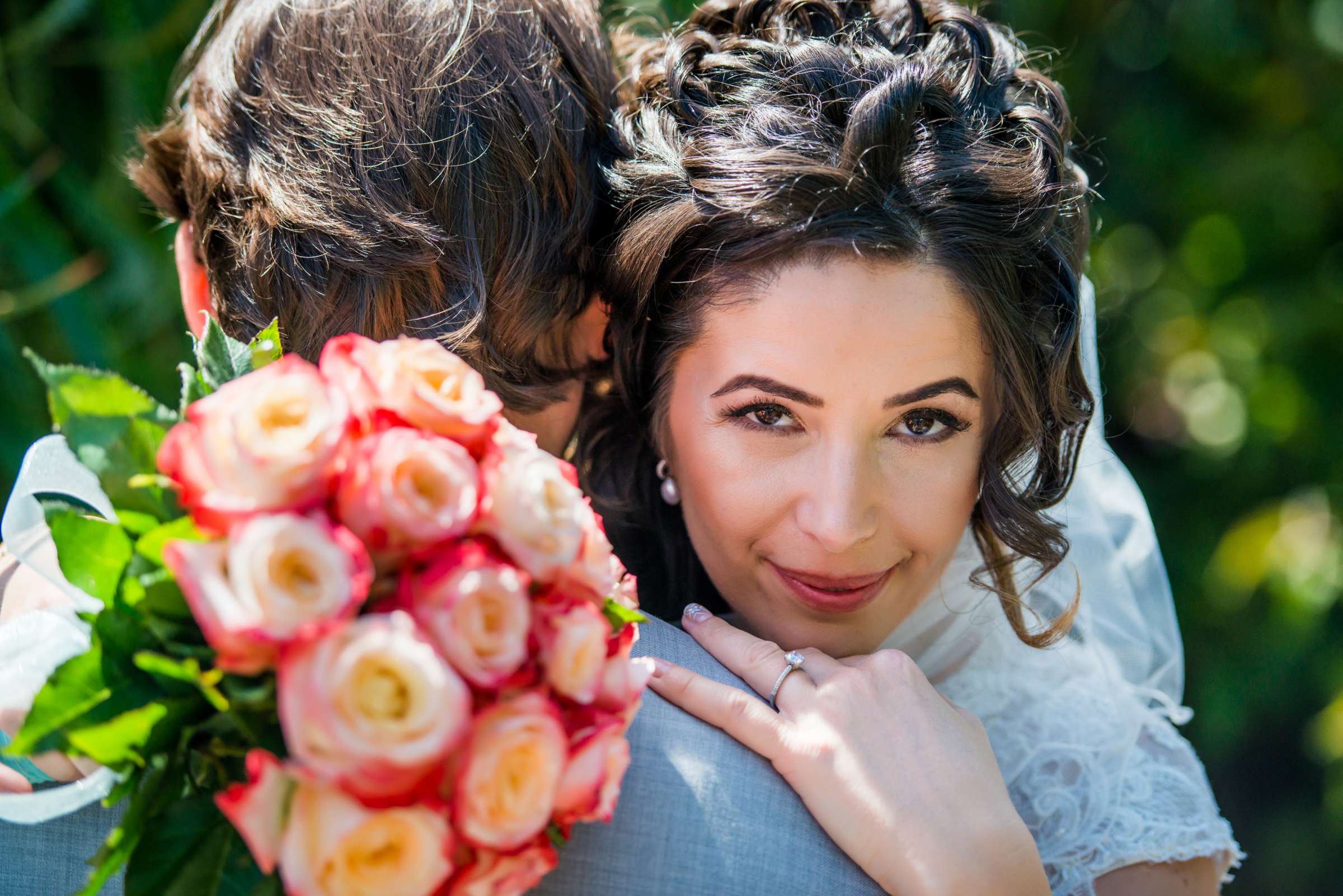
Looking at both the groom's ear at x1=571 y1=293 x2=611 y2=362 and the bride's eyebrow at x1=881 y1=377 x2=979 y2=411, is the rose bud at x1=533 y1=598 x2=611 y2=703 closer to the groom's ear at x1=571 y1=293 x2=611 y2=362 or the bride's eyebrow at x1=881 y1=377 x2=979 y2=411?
the bride's eyebrow at x1=881 y1=377 x2=979 y2=411

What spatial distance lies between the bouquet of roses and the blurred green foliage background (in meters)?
1.78

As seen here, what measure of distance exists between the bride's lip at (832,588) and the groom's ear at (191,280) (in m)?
0.95

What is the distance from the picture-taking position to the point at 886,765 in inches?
47.0

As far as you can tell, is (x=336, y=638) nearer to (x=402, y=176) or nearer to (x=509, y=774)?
(x=509, y=774)

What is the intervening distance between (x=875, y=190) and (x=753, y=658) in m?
0.63

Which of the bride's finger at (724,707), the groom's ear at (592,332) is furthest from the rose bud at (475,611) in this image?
the groom's ear at (592,332)

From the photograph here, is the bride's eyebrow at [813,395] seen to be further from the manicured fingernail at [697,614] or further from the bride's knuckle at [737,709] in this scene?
the bride's knuckle at [737,709]

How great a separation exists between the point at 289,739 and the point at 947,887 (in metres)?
0.68

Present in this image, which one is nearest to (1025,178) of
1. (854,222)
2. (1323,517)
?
(854,222)

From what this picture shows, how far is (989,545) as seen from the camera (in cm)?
178

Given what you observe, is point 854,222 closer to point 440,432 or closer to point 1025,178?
point 1025,178

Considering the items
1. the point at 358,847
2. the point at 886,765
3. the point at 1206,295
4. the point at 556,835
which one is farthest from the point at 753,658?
the point at 1206,295

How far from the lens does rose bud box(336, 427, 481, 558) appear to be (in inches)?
30.8

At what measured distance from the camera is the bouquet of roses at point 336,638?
29.0 inches
